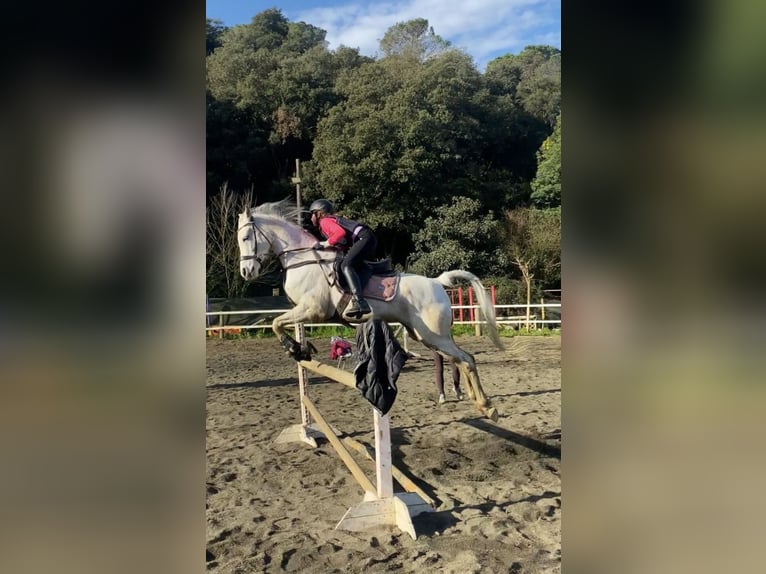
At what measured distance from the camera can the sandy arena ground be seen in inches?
102

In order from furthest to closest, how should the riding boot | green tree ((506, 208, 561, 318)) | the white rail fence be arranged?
1. green tree ((506, 208, 561, 318))
2. the white rail fence
3. the riding boot

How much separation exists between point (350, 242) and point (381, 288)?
47cm

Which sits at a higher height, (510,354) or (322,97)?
(322,97)

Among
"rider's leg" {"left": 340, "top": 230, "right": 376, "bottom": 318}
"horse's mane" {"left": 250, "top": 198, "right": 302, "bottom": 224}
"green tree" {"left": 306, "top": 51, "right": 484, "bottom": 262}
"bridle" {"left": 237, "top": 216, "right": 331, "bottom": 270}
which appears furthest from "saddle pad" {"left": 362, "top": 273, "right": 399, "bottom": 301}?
"green tree" {"left": 306, "top": 51, "right": 484, "bottom": 262}

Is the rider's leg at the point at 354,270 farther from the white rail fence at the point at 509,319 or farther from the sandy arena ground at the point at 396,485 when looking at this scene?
the white rail fence at the point at 509,319

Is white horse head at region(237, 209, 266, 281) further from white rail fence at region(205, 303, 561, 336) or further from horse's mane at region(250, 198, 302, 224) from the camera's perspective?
white rail fence at region(205, 303, 561, 336)

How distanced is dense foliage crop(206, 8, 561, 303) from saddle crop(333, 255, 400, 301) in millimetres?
9544

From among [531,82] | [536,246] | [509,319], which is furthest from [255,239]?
[531,82]

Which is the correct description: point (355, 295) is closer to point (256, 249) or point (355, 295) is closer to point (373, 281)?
point (373, 281)
